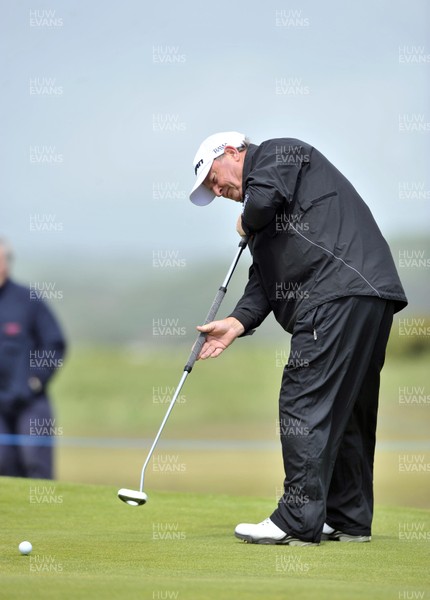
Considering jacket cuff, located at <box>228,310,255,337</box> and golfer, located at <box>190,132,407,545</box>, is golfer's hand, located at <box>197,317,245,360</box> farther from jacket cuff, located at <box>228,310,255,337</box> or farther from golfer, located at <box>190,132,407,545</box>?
golfer, located at <box>190,132,407,545</box>

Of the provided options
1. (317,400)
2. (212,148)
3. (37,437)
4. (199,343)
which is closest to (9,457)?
(37,437)

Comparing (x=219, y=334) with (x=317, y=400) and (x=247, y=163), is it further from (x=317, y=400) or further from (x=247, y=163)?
(x=247, y=163)

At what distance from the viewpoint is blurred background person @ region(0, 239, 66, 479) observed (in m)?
9.81

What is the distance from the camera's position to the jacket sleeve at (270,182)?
4.68 meters

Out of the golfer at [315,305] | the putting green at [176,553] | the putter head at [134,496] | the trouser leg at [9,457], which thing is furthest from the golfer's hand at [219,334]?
the trouser leg at [9,457]

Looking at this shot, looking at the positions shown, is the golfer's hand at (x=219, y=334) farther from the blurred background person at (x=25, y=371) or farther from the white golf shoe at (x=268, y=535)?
the blurred background person at (x=25, y=371)

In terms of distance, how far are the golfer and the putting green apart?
0.21 m

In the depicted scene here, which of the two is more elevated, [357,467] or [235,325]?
[235,325]

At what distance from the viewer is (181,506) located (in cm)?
625

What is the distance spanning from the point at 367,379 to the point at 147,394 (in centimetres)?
1527

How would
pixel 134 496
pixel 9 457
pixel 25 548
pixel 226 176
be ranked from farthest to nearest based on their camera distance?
pixel 9 457 → pixel 226 176 → pixel 134 496 → pixel 25 548

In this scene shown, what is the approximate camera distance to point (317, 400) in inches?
186

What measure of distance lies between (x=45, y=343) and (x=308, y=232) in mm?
5424

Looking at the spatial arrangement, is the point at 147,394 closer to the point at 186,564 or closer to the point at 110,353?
the point at 110,353
